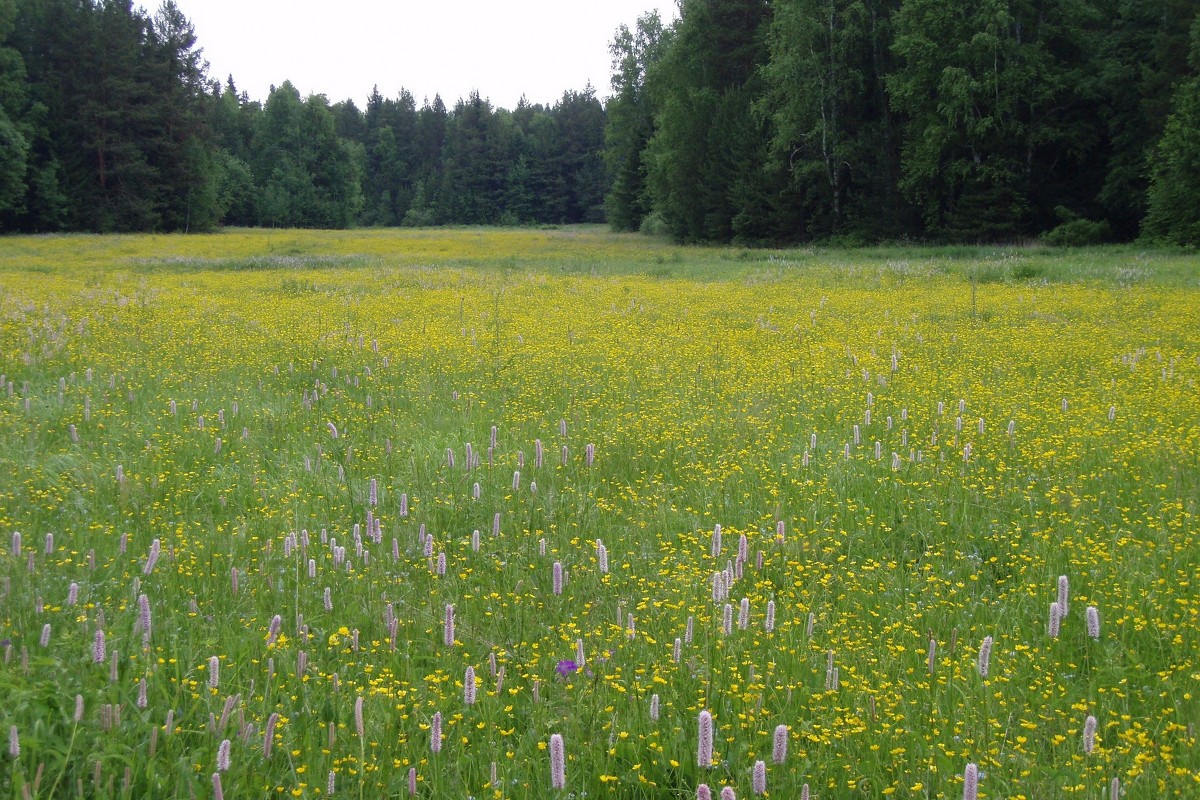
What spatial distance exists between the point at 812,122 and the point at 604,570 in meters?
41.9

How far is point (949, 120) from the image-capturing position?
117 ft

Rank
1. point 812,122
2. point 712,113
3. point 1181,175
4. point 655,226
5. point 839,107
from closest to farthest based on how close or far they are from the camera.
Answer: point 1181,175, point 812,122, point 839,107, point 712,113, point 655,226

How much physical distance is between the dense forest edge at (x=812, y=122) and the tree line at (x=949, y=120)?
0.34 ft

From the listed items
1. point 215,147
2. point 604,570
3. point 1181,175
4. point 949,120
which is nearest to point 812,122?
point 949,120

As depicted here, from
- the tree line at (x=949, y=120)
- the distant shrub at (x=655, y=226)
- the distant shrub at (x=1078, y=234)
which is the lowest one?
the distant shrub at (x=1078, y=234)

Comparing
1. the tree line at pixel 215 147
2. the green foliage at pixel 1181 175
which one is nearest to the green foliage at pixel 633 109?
the tree line at pixel 215 147

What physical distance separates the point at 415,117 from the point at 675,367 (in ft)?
416

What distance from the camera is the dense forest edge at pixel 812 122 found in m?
34.8

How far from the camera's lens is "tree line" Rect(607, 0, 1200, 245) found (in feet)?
110

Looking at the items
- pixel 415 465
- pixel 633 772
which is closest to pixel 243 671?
pixel 633 772

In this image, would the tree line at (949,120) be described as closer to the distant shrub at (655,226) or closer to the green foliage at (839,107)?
the green foliage at (839,107)

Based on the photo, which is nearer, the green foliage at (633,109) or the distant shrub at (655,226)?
the distant shrub at (655,226)

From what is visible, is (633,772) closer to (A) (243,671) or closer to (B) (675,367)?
(A) (243,671)

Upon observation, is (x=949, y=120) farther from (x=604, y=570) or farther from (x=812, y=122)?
(x=604, y=570)
